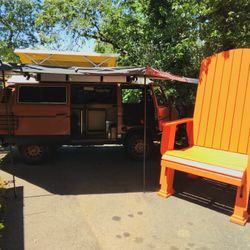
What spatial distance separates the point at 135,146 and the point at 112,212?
281 cm

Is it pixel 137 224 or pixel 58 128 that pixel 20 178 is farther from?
pixel 137 224

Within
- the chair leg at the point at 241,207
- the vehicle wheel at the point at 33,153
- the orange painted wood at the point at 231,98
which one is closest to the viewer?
the chair leg at the point at 241,207

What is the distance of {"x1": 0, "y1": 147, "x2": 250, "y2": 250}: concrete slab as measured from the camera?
365cm

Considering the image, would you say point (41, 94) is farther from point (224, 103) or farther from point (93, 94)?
point (224, 103)

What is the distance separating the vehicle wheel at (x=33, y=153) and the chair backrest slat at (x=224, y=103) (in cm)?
317

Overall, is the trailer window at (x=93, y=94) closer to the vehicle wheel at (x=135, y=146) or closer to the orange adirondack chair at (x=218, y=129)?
the vehicle wheel at (x=135, y=146)

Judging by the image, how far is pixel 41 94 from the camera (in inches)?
255

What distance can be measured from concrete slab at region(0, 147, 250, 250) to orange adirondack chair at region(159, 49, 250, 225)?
1.39 feet

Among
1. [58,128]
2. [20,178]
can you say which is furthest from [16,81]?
[20,178]

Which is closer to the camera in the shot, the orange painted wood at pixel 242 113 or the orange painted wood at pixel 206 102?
the orange painted wood at pixel 242 113

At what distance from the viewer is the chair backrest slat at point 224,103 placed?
16.4 feet

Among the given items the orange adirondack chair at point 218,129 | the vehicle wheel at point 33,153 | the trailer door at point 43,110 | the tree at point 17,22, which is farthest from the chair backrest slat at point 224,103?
the tree at point 17,22

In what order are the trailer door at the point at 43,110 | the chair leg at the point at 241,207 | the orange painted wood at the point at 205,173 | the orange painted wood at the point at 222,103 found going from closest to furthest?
the orange painted wood at the point at 205,173 < the chair leg at the point at 241,207 < the orange painted wood at the point at 222,103 < the trailer door at the point at 43,110

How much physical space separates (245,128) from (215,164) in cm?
97
